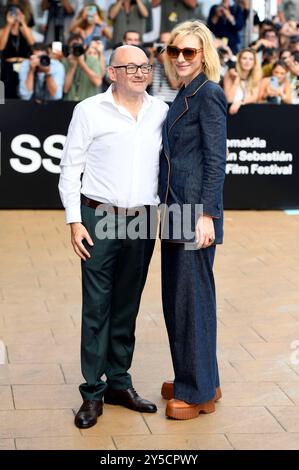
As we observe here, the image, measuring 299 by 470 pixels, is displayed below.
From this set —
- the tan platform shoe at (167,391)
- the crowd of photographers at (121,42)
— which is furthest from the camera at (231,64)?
the tan platform shoe at (167,391)

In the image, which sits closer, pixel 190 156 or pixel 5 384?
pixel 190 156

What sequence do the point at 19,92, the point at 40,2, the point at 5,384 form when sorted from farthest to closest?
the point at 40,2 → the point at 19,92 → the point at 5,384

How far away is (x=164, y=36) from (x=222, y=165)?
6945mm

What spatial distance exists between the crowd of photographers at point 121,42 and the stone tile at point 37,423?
6.25m

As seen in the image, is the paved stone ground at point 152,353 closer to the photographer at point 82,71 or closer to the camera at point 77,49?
the photographer at point 82,71

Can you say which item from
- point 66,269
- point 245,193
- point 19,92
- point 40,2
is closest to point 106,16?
point 40,2

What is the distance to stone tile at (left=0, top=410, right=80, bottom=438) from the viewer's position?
4.54m

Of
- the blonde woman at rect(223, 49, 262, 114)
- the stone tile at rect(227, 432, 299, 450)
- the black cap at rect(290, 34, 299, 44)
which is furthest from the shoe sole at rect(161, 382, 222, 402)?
the black cap at rect(290, 34, 299, 44)

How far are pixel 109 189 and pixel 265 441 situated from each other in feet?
4.50

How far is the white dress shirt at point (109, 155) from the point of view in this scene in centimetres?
465

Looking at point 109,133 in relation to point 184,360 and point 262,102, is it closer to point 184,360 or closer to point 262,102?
point 184,360

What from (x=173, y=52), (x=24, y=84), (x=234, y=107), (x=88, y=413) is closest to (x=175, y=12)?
(x=234, y=107)

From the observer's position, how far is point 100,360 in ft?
15.8

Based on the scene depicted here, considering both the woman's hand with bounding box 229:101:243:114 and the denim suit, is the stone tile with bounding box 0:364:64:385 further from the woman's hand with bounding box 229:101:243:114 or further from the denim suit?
the woman's hand with bounding box 229:101:243:114
